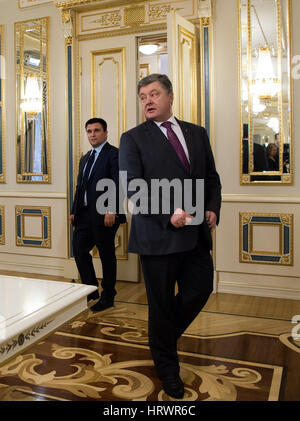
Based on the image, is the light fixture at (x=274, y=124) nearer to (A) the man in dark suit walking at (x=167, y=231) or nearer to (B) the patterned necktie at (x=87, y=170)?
(B) the patterned necktie at (x=87, y=170)

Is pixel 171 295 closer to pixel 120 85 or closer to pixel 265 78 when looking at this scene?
pixel 265 78

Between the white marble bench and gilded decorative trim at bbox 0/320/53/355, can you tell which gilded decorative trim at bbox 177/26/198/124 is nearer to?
the white marble bench

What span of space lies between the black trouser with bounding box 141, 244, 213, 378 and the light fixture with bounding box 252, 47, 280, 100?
1.99 meters

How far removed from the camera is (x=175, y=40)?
3254mm

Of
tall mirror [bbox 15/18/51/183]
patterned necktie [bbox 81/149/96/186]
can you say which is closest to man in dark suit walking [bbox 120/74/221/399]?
patterned necktie [bbox 81/149/96/186]

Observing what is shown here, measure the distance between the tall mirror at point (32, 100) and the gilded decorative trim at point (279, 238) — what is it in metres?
2.04

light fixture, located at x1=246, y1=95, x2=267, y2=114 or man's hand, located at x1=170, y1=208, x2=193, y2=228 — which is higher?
light fixture, located at x1=246, y1=95, x2=267, y2=114

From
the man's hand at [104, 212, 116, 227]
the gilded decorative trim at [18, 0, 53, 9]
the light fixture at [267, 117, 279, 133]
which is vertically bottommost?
the man's hand at [104, 212, 116, 227]

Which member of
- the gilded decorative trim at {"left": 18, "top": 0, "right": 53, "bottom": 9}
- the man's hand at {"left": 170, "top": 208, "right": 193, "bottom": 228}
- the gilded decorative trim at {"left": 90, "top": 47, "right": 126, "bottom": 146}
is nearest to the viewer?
the man's hand at {"left": 170, "top": 208, "right": 193, "bottom": 228}

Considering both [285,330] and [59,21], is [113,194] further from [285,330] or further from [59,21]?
[59,21]

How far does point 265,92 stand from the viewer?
11.5ft

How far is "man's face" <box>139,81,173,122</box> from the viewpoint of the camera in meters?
1.99

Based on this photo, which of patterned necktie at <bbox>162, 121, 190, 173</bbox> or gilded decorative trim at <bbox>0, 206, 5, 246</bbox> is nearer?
patterned necktie at <bbox>162, 121, 190, 173</bbox>

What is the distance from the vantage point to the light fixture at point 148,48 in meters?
4.10
